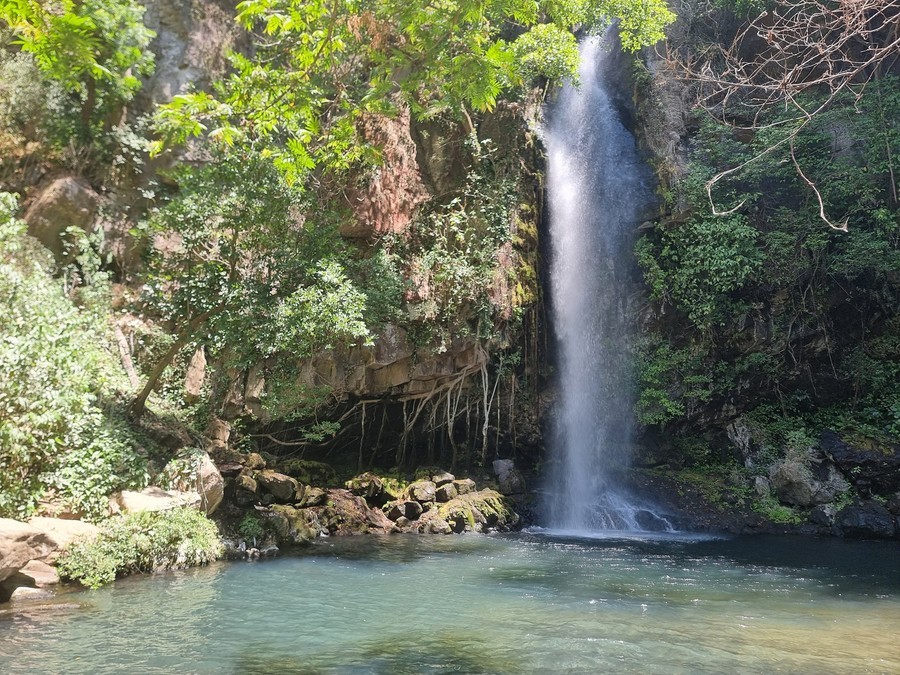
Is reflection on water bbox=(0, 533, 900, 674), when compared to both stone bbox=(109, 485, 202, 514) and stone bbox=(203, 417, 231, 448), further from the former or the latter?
stone bbox=(203, 417, 231, 448)

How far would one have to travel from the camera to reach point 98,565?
775 centimetres

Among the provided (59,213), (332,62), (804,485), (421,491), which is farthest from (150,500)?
(804,485)

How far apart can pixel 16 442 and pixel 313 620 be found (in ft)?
14.7

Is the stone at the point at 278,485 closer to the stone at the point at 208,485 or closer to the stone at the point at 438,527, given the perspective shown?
the stone at the point at 208,485

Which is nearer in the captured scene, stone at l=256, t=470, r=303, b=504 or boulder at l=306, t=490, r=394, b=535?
stone at l=256, t=470, r=303, b=504

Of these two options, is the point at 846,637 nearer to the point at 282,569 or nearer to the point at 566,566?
the point at 566,566

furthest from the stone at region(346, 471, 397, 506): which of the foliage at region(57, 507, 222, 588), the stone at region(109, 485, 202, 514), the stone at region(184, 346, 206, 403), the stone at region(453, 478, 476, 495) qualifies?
the stone at region(109, 485, 202, 514)

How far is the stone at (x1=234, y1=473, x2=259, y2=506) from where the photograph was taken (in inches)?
448

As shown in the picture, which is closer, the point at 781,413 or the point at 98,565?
the point at 98,565

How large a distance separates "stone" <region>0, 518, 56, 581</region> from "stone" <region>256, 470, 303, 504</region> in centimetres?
495

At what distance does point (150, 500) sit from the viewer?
28.9 feet

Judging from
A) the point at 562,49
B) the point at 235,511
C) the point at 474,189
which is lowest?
the point at 235,511

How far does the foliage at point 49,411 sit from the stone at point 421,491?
6.76 meters

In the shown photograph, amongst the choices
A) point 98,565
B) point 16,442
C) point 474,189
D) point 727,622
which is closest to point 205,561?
point 98,565
